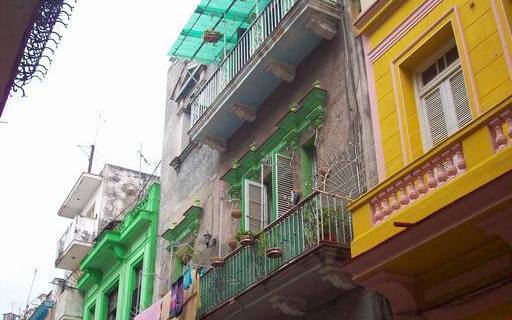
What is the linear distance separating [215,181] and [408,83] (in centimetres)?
602

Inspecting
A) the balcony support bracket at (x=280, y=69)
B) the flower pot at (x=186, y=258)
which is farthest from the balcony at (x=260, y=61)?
the flower pot at (x=186, y=258)

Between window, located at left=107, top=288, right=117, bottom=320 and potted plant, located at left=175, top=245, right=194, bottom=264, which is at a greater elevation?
window, located at left=107, top=288, right=117, bottom=320

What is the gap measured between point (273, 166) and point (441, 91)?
351 cm

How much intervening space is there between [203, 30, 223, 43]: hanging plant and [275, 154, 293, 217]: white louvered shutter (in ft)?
13.7

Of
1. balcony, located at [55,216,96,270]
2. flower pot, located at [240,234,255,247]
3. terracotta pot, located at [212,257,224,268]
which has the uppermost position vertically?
balcony, located at [55,216,96,270]

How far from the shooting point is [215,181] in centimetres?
1437

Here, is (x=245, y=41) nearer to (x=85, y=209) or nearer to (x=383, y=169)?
(x=383, y=169)

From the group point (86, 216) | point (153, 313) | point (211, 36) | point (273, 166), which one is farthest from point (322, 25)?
point (86, 216)

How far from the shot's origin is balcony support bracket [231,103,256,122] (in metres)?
13.0

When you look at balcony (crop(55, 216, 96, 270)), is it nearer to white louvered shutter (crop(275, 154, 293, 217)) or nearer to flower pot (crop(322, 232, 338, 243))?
white louvered shutter (crop(275, 154, 293, 217))

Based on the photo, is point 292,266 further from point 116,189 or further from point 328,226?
point 116,189

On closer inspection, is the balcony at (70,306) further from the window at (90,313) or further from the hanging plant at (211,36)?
the hanging plant at (211,36)

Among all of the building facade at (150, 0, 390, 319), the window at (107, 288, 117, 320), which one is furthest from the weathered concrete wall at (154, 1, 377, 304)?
the window at (107, 288, 117, 320)

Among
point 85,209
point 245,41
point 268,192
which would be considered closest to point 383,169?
point 268,192
